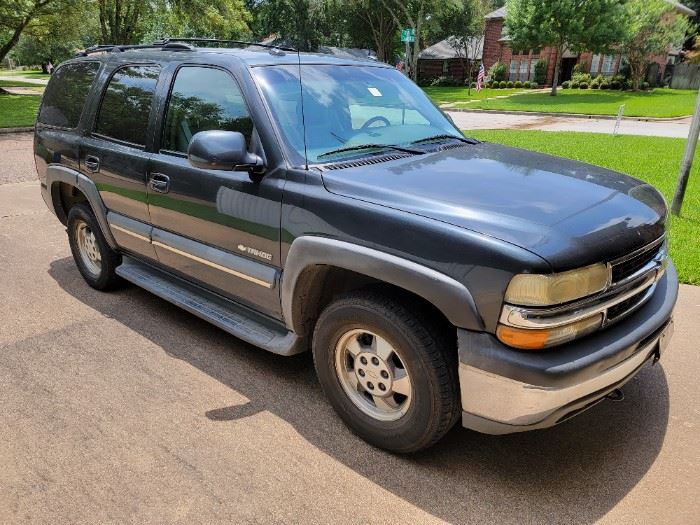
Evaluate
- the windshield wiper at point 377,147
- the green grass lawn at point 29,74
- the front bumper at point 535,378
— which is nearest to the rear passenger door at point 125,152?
the windshield wiper at point 377,147

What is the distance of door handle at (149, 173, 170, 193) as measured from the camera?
3.56m

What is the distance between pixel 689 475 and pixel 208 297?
285 cm

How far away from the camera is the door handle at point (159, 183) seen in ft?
11.7

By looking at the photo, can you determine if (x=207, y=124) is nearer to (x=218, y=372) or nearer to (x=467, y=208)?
(x=218, y=372)

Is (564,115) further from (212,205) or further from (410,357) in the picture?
(410,357)

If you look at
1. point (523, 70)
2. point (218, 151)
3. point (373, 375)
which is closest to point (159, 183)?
point (218, 151)

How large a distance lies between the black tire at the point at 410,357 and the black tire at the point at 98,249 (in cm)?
251

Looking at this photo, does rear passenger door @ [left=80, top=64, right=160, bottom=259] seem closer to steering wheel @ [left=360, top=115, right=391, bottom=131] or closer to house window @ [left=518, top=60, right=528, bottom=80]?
steering wheel @ [left=360, top=115, right=391, bottom=131]

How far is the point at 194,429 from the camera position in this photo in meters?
2.97

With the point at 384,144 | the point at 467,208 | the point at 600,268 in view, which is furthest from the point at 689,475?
the point at 384,144

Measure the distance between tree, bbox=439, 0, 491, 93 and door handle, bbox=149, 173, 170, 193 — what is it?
145ft

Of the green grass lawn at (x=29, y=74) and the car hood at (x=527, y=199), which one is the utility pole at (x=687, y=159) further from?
the green grass lawn at (x=29, y=74)

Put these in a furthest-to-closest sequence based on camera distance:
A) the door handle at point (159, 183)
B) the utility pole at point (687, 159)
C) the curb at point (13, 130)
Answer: the curb at point (13, 130) < the utility pole at point (687, 159) < the door handle at point (159, 183)

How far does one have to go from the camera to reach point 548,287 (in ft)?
7.02
